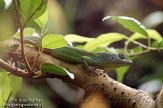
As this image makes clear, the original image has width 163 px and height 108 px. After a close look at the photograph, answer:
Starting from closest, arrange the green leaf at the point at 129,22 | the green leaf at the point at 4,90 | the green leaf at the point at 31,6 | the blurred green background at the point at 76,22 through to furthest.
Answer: the green leaf at the point at 31,6 < the green leaf at the point at 4,90 < the green leaf at the point at 129,22 < the blurred green background at the point at 76,22

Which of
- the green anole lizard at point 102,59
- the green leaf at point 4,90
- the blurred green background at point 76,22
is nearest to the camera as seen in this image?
the green leaf at point 4,90

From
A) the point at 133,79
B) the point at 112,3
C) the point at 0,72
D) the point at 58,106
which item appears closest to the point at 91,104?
the point at 133,79

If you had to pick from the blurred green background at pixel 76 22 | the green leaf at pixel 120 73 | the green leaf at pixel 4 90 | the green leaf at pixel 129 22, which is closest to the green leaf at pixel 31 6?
the green leaf at pixel 4 90

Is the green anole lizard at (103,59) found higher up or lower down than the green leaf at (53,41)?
lower down

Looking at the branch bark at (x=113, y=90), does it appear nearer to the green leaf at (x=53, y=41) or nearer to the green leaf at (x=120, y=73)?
the green leaf at (x=53, y=41)

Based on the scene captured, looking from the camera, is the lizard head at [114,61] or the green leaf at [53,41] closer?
the green leaf at [53,41]

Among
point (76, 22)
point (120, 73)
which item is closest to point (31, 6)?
point (120, 73)
